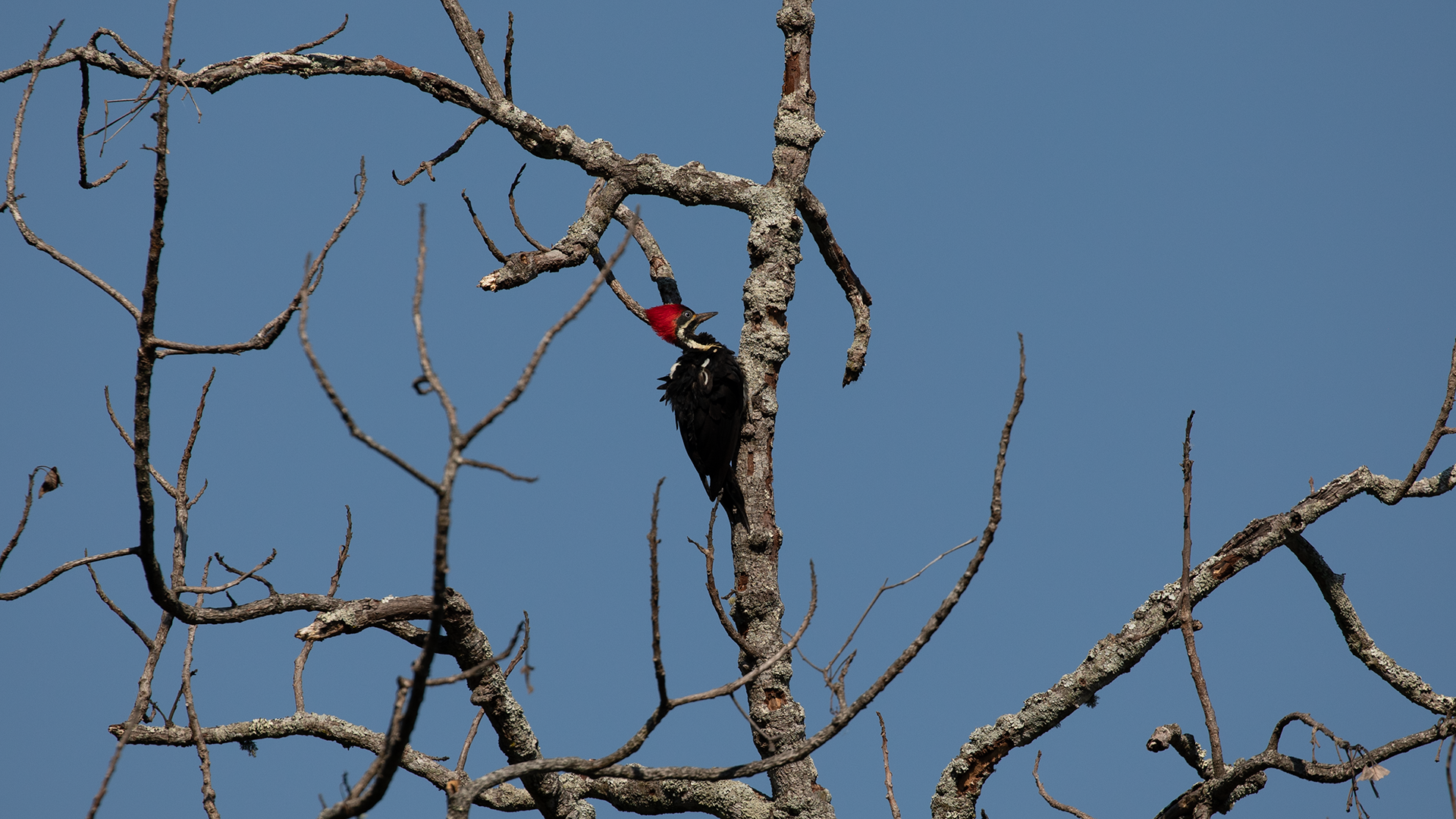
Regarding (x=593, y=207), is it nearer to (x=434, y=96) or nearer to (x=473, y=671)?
(x=434, y=96)

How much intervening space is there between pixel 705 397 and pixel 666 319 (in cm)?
47

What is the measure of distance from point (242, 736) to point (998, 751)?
2356 mm

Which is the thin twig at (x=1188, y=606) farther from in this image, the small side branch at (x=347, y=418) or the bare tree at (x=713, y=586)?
the small side branch at (x=347, y=418)

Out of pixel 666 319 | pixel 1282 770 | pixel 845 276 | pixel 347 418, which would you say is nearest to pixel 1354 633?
pixel 1282 770

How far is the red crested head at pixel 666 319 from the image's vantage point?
4586mm

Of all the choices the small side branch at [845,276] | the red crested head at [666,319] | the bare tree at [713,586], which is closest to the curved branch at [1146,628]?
the bare tree at [713,586]

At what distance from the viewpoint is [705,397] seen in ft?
14.1

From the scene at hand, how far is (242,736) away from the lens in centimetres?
330

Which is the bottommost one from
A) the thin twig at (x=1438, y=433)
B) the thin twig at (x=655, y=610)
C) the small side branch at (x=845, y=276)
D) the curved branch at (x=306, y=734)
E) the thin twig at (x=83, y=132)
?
the thin twig at (x=655, y=610)

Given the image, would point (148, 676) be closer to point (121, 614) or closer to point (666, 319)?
point (121, 614)

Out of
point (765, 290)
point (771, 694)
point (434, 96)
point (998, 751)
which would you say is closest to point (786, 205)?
point (765, 290)

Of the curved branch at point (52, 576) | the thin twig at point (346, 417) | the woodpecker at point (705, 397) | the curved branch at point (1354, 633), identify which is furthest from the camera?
the woodpecker at point (705, 397)

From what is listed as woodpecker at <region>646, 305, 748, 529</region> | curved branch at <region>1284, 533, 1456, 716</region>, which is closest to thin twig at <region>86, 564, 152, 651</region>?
woodpecker at <region>646, 305, 748, 529</region>

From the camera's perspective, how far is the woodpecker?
402 cm
